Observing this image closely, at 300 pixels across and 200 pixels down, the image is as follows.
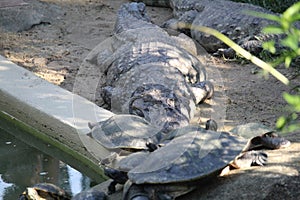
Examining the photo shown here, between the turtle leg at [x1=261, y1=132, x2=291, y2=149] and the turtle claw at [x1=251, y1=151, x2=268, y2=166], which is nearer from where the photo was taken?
the turtle claw at [x1=251, y1=151, x2=268, y2=166]

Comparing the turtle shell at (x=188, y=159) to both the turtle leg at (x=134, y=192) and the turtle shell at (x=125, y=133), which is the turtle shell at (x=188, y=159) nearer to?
the turtle leg at (x=134, y=192)

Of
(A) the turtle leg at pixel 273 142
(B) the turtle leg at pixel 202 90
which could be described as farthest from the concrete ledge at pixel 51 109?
(A) the turtle leg at pixel 273 142

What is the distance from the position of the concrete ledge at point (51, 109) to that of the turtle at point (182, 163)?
3.43ft

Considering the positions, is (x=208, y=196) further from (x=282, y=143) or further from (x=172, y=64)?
(x=172, y=64)

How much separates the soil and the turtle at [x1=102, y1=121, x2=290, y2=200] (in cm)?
161

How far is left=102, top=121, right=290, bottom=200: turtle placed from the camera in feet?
10.2

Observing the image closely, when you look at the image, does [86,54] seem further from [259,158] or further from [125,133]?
[259,158]

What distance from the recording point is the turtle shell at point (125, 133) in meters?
4.05

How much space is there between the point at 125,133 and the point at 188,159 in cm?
103

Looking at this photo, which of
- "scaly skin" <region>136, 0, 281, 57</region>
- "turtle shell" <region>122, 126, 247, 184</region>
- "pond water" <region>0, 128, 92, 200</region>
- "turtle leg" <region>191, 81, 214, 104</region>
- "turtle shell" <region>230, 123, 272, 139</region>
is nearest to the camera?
"turtle shell" <region>122, 126, 247, 184</region>

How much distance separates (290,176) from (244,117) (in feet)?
6.61

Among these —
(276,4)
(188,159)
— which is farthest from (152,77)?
(276,4)

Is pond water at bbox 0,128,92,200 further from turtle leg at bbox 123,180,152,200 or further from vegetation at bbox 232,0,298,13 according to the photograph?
vegetation at bbox 232,0,298,13

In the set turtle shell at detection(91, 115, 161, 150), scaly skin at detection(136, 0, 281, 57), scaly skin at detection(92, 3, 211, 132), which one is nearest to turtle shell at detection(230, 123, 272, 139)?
turtle shell at detection(91, 115, 161, 150)
